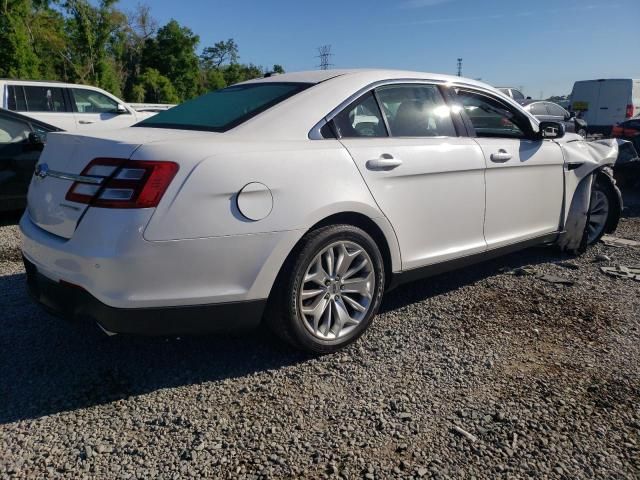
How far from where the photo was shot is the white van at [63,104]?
1058cm

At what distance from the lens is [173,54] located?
146 ft

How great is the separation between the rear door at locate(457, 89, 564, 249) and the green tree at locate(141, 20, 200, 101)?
141 ft

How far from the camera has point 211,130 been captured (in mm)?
2930

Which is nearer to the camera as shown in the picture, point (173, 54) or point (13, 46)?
point (13, 46)

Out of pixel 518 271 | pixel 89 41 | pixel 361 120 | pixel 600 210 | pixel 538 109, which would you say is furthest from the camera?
pixel 89 41

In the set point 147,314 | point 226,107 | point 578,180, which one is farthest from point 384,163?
point 578,180

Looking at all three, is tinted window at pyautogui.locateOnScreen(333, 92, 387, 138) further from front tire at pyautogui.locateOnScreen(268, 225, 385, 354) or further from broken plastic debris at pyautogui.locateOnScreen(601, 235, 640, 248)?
broken plastic debris at pyautogui.locateOnScreen(601, 235, 640, 248)

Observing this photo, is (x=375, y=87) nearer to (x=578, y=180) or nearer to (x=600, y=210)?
(x=578, y=180)

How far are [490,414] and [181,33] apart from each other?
46.9 m

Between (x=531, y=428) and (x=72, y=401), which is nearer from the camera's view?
(x=531, y=428)

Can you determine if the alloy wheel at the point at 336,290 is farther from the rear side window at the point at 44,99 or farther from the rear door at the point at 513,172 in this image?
the rear side window at the point at 44,99

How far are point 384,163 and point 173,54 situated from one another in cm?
4544

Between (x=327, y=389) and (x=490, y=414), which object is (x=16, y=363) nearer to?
(x=327, y=389)

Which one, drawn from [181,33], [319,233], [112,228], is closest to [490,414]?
[319,233]
